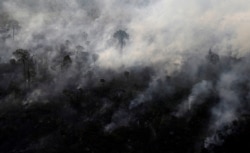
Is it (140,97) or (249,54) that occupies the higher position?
(249,54)

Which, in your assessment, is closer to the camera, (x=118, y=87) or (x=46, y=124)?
(x=46, y=124)

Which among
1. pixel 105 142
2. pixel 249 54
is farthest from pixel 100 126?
pixel 249 54

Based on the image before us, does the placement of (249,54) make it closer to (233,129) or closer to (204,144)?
(233,129)

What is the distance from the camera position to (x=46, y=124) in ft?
526

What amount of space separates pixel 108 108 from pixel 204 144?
42961 millimetres

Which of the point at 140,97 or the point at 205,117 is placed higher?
the point at 140,97

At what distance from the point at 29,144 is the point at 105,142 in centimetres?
2746

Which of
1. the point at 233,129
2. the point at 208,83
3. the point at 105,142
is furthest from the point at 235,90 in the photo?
the point at 105,142

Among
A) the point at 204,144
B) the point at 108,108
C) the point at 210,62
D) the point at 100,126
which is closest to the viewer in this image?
the point at 204,144

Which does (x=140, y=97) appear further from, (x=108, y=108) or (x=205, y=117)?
(x=205, y=117)

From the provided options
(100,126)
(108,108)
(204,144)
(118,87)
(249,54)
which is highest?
(249,54)

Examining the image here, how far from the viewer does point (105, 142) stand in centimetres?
15012

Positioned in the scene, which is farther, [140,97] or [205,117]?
[140,97]

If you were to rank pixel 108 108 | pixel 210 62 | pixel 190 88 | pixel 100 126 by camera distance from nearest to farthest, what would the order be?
pixel 100 126, pixel 108 108, pixel 190 88, pixel 210 62
